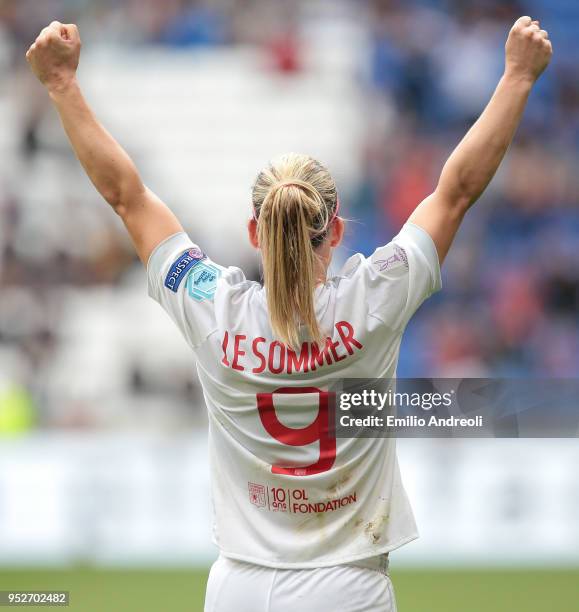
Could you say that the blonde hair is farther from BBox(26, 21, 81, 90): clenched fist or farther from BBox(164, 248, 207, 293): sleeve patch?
BBox(26, 21, 81, 90): clenched fist

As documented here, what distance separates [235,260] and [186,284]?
808 centimetres

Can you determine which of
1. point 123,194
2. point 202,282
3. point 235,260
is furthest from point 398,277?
point 235,260

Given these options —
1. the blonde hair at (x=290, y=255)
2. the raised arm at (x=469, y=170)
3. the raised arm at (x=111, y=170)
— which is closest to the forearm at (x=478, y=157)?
the raised arm at (x=469, y=170)

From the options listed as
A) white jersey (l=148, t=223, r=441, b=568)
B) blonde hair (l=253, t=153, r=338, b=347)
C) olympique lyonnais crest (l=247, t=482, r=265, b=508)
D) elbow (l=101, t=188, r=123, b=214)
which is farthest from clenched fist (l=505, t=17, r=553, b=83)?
olympique lyonnais crest (l=247, t=482, r=265, b=508)

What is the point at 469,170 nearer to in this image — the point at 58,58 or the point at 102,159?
the point at 102,159

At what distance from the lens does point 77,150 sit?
302cm

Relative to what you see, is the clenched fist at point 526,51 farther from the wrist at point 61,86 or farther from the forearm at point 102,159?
the wrist at point 61,86

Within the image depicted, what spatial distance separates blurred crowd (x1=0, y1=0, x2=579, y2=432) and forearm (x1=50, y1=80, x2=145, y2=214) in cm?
714

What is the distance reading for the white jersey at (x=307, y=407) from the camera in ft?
9.14

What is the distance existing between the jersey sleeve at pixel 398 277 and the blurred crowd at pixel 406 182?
7359mm

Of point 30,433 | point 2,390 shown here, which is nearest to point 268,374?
point 30,433

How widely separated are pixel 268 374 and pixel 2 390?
772cm

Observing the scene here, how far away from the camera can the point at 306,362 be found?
2777 millimetres

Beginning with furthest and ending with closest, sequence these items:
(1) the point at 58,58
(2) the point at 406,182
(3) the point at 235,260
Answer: (2) the point at 406,182
(3) the point at 235,260
(1) the point at 58,58
